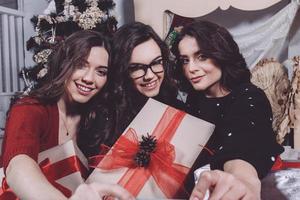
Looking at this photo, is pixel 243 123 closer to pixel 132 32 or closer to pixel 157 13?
pixel 132 32

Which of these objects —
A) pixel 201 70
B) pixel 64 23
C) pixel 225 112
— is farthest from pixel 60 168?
pixel 64 23

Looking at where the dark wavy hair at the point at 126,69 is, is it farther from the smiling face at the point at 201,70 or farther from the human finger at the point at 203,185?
the human finger at the point at 203,185

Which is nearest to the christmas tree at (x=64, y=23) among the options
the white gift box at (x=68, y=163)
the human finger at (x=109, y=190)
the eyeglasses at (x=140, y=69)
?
the eyeglasses at (x=140, y=69)

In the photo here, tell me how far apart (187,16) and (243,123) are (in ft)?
7.00

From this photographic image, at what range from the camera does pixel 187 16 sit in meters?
2.87

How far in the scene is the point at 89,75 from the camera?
1307 mm

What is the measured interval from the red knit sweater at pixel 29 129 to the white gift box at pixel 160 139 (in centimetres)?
20

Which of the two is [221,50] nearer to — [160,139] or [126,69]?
[126,69]

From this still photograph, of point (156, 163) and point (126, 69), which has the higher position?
point (126, 69)

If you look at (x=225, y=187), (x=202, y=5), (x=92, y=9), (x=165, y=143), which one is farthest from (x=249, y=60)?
(x=225, y=187)

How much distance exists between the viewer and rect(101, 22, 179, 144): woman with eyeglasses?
142 cm

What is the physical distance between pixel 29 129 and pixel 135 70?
0.50 meters

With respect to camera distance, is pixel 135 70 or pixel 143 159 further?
pixel 135 70

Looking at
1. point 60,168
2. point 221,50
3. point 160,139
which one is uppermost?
point 221,50
